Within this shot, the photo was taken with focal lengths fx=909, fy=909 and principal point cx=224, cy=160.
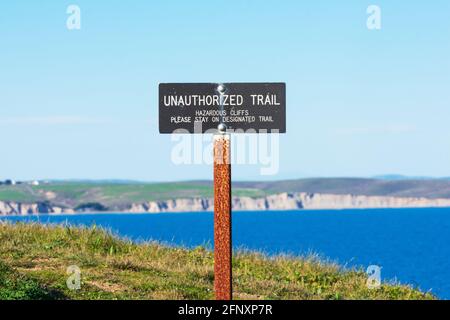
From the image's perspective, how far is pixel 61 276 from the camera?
63.8 ft

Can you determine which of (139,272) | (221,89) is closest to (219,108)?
(221,89)

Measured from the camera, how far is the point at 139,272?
20.4 m

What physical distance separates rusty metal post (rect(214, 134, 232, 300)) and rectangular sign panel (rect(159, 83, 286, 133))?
35 cm

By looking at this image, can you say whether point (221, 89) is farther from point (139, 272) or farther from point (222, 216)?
point (139, 272)

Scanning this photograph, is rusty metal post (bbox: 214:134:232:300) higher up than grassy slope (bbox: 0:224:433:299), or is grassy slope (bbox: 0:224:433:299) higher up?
rusty metal post (bbox: 214:134:232:300)

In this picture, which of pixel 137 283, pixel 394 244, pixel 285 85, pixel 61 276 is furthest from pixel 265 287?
pixel 394 244

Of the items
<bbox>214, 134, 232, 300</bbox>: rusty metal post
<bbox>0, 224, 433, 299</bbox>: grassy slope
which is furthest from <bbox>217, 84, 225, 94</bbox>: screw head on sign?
<bbox>0, 224, 433, 299</bbox>: grassy slope

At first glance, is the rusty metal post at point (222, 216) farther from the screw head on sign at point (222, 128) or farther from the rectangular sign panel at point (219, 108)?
the rectangular sign panel at point (219, 108)

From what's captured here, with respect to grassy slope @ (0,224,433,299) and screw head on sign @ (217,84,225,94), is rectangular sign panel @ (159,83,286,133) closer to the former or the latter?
screw head on sign @ (217,84,225,94)

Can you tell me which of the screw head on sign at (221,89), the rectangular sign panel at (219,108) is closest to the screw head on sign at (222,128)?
the rectangular sign panel at (219,108)

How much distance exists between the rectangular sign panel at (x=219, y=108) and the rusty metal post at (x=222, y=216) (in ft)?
1.15

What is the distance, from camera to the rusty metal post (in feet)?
52.1
